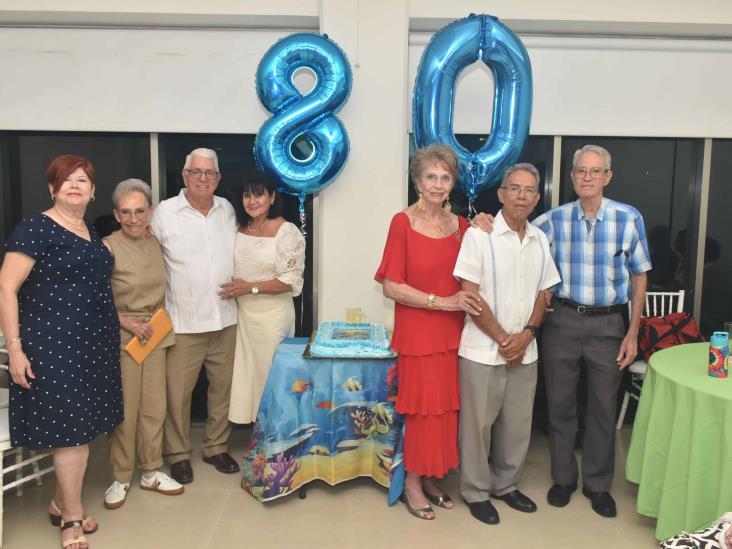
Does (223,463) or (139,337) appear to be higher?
(139,337)

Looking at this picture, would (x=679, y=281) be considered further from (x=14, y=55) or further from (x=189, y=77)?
(x=14, y=55)

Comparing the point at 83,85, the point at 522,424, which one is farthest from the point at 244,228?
the point at 522,424

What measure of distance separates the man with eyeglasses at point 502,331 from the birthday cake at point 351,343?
0.38 metres

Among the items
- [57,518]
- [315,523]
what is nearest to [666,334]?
[315,523]

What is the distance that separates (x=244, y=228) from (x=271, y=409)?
3.02 feet

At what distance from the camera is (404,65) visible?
10.5 feet

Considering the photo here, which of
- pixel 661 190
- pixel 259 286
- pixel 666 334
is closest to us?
pixel 259 286

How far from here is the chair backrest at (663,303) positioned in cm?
356

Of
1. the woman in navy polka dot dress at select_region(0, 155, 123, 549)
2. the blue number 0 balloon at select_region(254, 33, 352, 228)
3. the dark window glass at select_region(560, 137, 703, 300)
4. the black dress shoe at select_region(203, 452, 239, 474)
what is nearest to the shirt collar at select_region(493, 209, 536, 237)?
the blue number 0 balloon at select_region(254, 33, 352, 228)

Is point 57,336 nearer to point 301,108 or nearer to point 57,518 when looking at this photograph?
point 57,518

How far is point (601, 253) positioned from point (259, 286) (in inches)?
61.0

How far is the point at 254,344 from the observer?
2941 millimetres

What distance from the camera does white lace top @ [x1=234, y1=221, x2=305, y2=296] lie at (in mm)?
2895

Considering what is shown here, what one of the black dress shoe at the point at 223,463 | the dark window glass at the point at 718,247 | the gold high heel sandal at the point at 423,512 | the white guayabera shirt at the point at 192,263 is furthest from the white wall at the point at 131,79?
the dark window glass at the point at 718,247
